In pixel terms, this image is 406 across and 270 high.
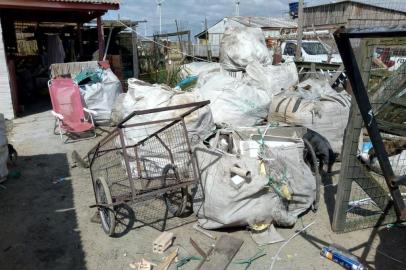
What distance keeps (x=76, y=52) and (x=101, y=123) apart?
23.4 feet

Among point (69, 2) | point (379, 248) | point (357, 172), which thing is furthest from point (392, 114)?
point (69, 2)

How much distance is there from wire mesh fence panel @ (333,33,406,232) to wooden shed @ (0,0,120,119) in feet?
21.5

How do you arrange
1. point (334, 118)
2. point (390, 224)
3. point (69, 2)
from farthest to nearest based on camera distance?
1. point (69, 2)
2. point (334, 118)
3. point (390, 224)

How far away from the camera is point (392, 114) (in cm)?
245

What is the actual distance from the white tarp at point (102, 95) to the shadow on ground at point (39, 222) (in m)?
1.90

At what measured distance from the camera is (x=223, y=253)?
9.15 feet

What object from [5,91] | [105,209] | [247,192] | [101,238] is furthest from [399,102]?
[5,91]

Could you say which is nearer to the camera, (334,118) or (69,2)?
(334,118)

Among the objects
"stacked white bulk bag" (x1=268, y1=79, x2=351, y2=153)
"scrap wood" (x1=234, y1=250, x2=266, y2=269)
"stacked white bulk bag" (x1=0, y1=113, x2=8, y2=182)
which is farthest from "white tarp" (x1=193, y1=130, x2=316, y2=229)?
"stacked white bulk bag" (x1=0, y1=113, x2=8, y2=182)

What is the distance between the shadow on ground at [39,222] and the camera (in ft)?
9.11

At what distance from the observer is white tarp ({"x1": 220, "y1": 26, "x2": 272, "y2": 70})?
22.5 feet

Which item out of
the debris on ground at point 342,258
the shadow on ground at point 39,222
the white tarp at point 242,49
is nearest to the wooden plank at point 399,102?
the debris on ground at point 342,258

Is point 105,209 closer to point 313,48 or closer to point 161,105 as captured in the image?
point 161,105

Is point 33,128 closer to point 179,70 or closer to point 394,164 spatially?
point 179,70
